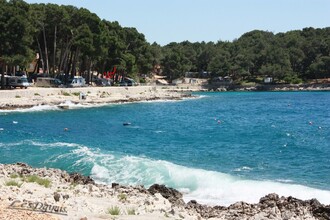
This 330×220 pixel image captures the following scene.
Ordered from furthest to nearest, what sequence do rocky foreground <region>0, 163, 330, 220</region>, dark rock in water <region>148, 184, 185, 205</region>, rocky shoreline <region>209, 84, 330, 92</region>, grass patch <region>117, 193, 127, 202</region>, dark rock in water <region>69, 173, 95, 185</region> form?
rocky shoreline <region>209, 84, 330, 92</region>, dark rock in water <region>69, 173, 95, 185</region>, dark rock in water <region>148, 184, 185, 205</region>, grass patch <region>117, 193, 127, 202</region>, rocky foreground <region>0, 163, 330, 220</region>

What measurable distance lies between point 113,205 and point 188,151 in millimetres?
18718

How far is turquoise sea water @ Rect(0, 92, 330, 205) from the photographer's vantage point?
23.5 meters

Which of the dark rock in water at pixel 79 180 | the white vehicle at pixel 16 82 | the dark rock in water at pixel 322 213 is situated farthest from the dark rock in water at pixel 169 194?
the white vehicle at pixel 16 82

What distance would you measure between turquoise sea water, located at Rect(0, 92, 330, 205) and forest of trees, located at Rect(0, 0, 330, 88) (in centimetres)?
1957

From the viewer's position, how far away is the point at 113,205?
15828 mm

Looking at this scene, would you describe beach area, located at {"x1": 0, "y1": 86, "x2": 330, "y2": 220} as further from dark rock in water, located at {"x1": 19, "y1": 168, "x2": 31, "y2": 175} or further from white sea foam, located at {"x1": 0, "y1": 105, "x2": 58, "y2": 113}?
white sea foam, located at {"x1": 0, "y1": 105, "x2": 58, "y2": 113}

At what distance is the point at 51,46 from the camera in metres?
94.5

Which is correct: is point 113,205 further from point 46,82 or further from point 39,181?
point 46,82

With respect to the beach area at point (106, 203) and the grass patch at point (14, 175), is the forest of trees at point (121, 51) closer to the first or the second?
the grass patch at point (14, 175)

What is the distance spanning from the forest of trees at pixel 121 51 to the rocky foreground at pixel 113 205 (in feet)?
180

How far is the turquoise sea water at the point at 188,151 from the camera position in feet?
77.2

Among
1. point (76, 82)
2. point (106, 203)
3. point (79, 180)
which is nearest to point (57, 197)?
point (106, 203)

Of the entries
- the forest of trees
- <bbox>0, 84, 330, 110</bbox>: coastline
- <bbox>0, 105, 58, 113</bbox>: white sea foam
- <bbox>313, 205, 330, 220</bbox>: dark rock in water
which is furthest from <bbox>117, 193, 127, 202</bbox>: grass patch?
the forest of trees

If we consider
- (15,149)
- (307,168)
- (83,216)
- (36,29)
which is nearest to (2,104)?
(36,29)
